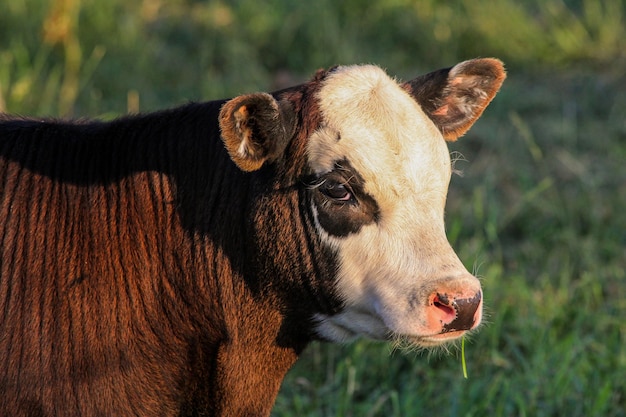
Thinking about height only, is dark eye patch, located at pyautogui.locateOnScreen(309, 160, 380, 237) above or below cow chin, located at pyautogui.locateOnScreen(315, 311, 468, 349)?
above

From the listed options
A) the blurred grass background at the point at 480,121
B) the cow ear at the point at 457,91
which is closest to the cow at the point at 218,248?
the cow ear at the point at 457,91

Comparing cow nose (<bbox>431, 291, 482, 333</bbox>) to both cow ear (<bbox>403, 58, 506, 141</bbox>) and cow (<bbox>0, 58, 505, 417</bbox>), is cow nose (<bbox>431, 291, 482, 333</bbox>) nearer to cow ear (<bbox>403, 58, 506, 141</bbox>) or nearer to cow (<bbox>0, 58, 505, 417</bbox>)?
cow (<bbox>0, 58, 505, 417</bbox>)

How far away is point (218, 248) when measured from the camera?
10.8ft

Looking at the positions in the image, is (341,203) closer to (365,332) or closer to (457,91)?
(365,332)

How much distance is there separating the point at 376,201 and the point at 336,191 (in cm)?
13

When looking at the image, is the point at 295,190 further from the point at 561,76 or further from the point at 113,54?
the point at 561,76

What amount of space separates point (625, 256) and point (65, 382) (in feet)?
12.2

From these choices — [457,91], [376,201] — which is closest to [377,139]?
[376,201]

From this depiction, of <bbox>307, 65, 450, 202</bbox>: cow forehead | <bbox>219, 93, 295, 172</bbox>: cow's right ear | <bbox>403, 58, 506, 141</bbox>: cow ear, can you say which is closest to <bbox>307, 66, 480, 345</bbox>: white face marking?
<bbox>307, 65, 450, 202</bbox>: cow forehead

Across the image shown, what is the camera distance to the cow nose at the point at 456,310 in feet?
10.1

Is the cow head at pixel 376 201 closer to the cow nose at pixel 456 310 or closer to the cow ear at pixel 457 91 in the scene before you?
the cow nose at pixel 456 310

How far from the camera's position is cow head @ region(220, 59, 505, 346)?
3.10 m

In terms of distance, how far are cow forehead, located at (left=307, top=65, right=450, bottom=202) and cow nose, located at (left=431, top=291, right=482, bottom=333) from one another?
360 mm

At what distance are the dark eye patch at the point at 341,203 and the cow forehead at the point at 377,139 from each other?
3cm
